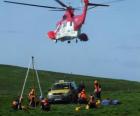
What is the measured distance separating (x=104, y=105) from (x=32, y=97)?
601cm

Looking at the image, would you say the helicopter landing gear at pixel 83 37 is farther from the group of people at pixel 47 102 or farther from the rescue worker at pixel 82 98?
the rescue worker at pixel 82 98

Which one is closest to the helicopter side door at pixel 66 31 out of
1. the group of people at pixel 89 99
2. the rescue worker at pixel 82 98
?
the group of people at pixel 89 99

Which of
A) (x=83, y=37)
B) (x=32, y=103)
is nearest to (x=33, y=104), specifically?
(x=32, y=103)

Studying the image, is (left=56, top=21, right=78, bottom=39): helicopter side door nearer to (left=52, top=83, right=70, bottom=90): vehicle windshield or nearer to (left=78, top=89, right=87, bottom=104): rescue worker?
(left=52, top=83, right=70, bottom=90): vehicle windshield

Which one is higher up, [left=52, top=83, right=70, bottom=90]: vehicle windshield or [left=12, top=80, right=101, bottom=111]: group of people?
[left=52, top=83, right=70, bottom=90]: vehicle windshield

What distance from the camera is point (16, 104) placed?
47.9m

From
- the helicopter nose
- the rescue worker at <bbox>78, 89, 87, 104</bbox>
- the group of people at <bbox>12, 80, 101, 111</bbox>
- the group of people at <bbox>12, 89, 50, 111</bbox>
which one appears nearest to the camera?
the group of people at <bbox>12, 89, 50, 111</bbox>

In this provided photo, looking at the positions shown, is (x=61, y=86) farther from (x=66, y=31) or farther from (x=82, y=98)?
(x=66, y=31)

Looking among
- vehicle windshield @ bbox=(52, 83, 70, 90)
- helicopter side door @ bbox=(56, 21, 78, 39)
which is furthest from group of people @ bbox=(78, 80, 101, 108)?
helicopter side door @ bbox=(56, 21, 78, 39)

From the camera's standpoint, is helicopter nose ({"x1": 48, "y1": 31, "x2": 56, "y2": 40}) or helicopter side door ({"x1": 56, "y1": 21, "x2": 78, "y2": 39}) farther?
helicopter nose ({"x1": 48, "y1": 31, "x2": 56, "y2": 40})

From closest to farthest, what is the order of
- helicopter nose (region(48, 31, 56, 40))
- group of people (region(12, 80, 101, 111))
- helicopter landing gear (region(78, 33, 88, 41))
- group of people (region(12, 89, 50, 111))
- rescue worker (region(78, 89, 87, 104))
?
group of people (region(12, 89, 50, 111))
group of people (region(12, 80, 101, 111))
rescue worker (region(78, 89, 87, 104))
helicopter landing gear (region(78, 33, 88, 41))
helicopter nose (region(48, 31, 56, 40))

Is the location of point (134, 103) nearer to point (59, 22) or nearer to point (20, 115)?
point (20, 115)

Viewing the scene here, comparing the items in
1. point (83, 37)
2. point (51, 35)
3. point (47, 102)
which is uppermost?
point (51, 35)

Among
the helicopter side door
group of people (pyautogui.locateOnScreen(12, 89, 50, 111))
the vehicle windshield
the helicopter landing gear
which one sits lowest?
group of people (pyautogui.locateOnScreen(12, 89, 50, 111))
